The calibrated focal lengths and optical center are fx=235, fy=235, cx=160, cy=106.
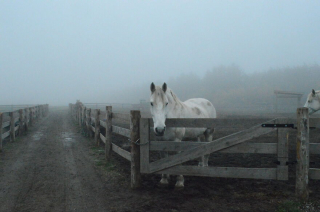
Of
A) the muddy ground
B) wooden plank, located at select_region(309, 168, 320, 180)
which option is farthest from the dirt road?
wooden plank, located at select_region(309, 168, 320, 180)

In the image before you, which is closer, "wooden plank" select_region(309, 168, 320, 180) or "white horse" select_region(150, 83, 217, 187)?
"wooden plank" select_region(309, 168, 320, 180)

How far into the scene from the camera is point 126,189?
13.7ft

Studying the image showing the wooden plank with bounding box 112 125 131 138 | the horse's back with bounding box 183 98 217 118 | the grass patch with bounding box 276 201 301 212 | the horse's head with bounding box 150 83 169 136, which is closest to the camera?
the grass patch with bounding box 276 201 301 212

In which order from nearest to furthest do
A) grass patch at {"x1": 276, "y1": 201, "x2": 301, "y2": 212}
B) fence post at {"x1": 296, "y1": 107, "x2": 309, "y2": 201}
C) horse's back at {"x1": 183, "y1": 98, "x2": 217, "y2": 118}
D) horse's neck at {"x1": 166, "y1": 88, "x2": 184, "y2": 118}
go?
1. grass patch at {"x1": 276, "y1": 201, "x2": 301, "y2": 212}
2. fence post at {"x1": 296, "y1": 107, "x2": 309, "y2": 201}
3. horse's neck at {"x1": 166, "y1": 88, "x2": 184, "y2": 118}
4. horse's back at {"x1": 183, "y1": 98, "x2": 217, "y2": 118}

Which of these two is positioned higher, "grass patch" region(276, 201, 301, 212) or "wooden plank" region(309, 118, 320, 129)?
"wooden plank" region(309, 118, 320, 129)

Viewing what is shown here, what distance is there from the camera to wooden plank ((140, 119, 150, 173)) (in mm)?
4039

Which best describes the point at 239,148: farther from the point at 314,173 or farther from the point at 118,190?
the point at 118,190

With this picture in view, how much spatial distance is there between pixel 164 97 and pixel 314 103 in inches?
271

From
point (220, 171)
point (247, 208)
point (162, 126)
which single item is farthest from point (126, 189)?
point (247, 208)

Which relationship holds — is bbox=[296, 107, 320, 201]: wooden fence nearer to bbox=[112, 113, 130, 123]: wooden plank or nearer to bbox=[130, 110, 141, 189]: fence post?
bbox=[130, 110, 141, 189]: fence post

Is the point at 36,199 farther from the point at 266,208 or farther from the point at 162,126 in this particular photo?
the point at 266,208

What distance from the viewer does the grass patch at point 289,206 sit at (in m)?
3.12

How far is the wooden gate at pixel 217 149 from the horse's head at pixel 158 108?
0.65 feet


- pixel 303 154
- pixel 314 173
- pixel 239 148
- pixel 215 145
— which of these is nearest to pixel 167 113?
pixel 215 145
